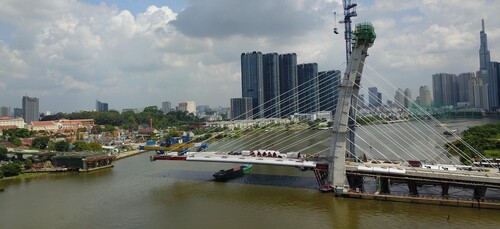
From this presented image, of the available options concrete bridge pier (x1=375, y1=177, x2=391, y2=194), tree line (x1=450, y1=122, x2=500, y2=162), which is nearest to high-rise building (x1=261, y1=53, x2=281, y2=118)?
tree line (x1=450, y1=122, x2=500, y2=162)

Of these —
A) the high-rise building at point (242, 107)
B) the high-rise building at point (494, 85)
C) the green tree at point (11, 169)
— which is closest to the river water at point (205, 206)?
the green tree at point (11, 169)

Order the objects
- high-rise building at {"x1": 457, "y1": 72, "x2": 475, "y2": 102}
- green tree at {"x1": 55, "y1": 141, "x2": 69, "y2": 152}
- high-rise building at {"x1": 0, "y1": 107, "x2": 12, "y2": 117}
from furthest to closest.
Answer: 1. high-rise building at {"x1": 0, "y1": 107, "x2": 12, "y2": 117}
2. high-rise building at {"x1": 457, "y1": 72, "x2": 475, "y2": 102}
3. green tree at {"x1": 55, "y1": 141, "x2": 69, "y2": 152}

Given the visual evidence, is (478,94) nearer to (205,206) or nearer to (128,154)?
(128,154)

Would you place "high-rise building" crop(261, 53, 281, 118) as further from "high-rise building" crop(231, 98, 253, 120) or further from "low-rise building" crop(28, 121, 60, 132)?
"low-rise building" crop(28, 121, 60, 132)

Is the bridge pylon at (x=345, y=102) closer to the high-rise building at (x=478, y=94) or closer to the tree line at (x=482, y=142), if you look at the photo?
the tree line at (x=482, y=142)

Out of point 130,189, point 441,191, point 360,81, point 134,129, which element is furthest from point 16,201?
point 134,129

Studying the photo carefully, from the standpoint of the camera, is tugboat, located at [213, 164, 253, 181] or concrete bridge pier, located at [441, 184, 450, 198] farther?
tugboat, located at [213, 164, 253, 181]

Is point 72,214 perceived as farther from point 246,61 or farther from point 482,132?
point 246,61
